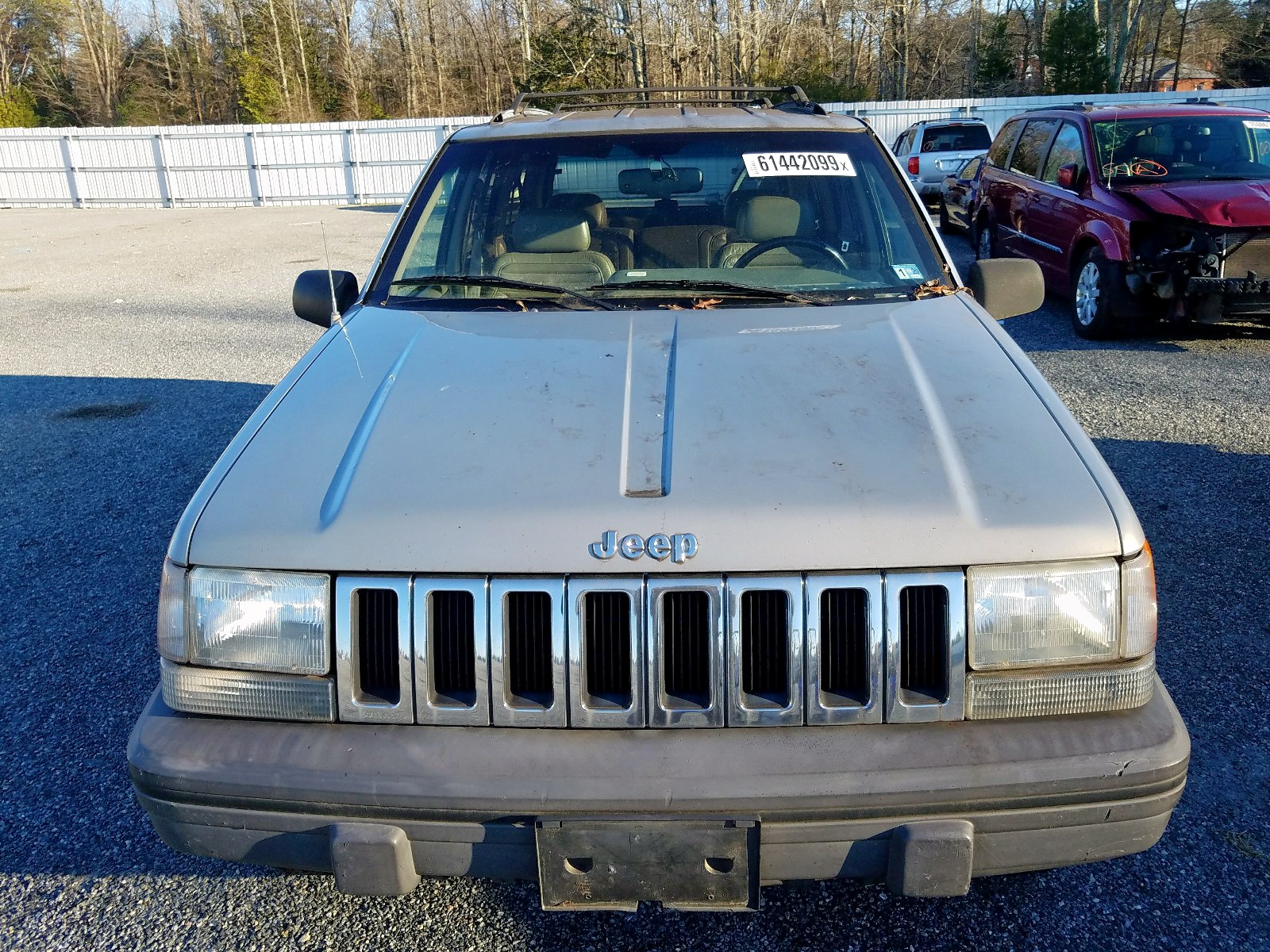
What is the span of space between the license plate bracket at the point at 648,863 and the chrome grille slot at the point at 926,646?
40 centimetres

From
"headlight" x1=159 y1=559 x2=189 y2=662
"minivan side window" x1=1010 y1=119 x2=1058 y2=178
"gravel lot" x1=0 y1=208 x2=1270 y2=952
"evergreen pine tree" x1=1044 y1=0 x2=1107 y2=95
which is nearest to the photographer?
"headlight" x1=159 y1=559 x2=189 y2=662

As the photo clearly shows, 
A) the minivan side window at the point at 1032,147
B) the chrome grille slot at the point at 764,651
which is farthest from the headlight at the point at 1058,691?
the minivan side window at the point at 1032,147

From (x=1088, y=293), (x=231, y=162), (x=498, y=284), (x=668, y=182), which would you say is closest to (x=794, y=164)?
(x=668, y=182)

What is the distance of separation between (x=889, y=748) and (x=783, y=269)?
1840 millimetres

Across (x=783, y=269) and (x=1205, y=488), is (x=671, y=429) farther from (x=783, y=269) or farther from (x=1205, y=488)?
(x=1205, y=488)

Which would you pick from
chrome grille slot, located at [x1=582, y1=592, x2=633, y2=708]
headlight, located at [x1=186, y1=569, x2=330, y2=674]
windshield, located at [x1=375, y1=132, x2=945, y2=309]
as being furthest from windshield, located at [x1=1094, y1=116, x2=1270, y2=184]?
headlight, located at [x1=186, y1=569, x2=330, y2=674]

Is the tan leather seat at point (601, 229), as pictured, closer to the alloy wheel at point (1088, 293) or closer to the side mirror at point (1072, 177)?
the alloy wheel at point (1088, 293)

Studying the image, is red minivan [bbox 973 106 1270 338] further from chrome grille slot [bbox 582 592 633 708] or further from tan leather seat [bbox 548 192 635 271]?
chrome grille slot [bbox 582 592 633 708]

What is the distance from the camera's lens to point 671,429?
230cm

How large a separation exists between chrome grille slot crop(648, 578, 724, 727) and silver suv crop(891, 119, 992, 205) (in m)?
16.7

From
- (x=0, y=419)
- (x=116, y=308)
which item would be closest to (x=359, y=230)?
(x=116, y=308)

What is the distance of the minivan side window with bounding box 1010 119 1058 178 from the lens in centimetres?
957

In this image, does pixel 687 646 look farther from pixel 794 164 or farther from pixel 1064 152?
pixel 1064 152

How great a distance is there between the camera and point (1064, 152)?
903 centimetres
